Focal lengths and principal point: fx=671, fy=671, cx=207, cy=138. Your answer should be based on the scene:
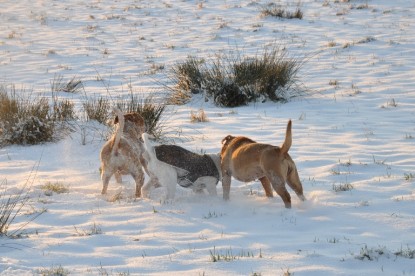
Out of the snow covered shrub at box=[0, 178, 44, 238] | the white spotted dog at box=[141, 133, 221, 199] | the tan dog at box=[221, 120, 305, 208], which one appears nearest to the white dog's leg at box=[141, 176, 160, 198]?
the white spotted dog at box=[141, 133, 221, 199]

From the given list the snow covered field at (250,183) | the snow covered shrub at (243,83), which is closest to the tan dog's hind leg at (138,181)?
the snow covered field at (250,183)

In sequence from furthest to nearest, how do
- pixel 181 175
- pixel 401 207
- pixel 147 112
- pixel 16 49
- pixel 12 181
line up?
pixel 16 49 → pixel 147 112 → pixel 12 181 → pixel 181 175 → pixel 401 207

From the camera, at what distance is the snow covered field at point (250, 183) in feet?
15.9

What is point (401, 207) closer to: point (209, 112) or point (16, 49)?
point (209, 112)

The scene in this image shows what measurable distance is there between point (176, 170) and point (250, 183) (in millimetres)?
1068

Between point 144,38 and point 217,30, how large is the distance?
2113mm

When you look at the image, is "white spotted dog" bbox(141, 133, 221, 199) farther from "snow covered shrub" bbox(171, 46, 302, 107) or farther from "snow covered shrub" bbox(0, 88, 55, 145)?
"snow covered shrub" bbox(171, 46, 302, 107)

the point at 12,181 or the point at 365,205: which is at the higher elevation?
the point at 365,205

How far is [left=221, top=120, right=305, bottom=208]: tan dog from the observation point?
606 centimetres

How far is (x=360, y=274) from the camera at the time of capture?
4.43 m

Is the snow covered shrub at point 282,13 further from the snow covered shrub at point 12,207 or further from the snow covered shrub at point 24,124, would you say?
the snow covered shrub at point 12,207

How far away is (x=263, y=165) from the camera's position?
242 inches

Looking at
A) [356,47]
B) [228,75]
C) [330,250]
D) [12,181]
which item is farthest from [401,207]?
[356,47]

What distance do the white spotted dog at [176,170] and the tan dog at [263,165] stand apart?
Result: 17 cm
